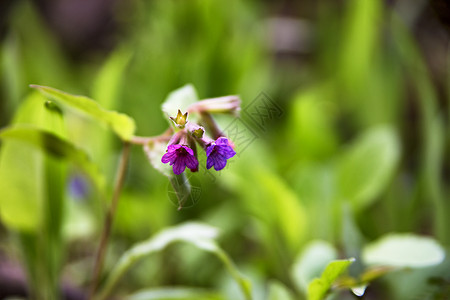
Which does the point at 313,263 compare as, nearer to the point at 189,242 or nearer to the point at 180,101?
the point at 189,242

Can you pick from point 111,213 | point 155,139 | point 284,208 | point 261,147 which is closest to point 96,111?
point 155,139

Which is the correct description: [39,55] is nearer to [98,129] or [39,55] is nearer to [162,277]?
[98,129]

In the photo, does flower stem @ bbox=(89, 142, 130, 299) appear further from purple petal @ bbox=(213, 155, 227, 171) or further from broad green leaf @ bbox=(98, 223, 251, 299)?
purple petal @ bbox=(213, 155, 227, 171)

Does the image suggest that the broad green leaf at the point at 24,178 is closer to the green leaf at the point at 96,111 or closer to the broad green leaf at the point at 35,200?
the broad green leaf at the point at 35,200

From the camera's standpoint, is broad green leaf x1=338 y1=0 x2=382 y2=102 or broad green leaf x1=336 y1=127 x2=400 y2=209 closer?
broad green leaf x1=336 y1=127 x2=400 y2=209

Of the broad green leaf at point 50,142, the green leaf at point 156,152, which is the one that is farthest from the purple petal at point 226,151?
the broad green leaf at point 50,142

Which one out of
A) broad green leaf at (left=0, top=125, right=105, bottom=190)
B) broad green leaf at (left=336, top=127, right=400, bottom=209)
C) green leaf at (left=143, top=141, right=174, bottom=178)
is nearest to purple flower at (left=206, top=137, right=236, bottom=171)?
green leaf at (left=143, top=141, right=174, bottom=178)
